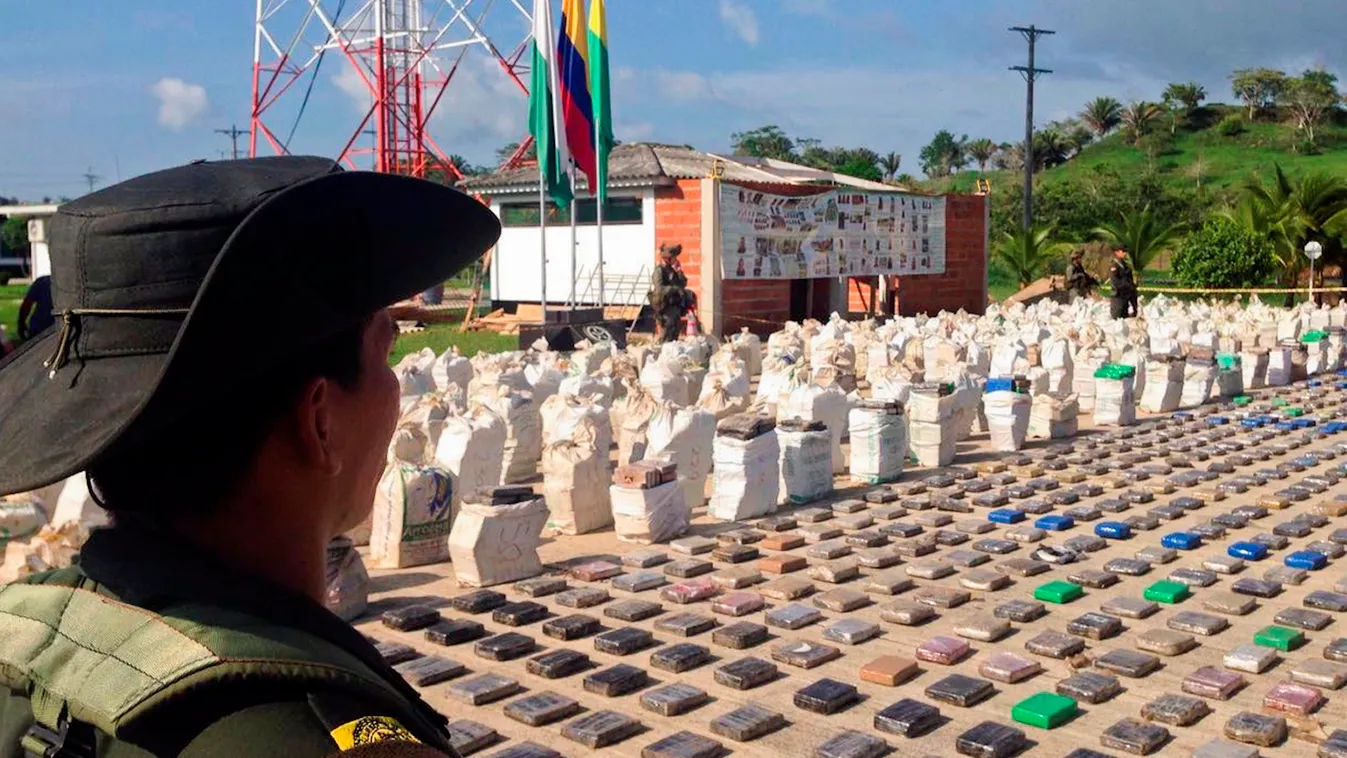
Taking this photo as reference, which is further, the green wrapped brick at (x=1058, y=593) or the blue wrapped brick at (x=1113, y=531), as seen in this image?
the blue wrapped brick at (x=1113, y=531)

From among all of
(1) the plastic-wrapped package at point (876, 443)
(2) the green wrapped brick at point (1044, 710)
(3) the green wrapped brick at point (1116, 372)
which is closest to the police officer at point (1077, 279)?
(3) the green wrapped brick at point (1116, 372)

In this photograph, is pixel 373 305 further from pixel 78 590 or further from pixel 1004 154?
pixel 1004 154

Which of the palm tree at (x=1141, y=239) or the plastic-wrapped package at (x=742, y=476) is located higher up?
the palm tree at (x=1141, y=239)

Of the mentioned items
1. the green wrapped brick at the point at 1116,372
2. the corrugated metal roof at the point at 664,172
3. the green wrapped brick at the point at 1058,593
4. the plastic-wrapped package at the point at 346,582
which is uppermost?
the corrugated metal roof at the point at 664,172

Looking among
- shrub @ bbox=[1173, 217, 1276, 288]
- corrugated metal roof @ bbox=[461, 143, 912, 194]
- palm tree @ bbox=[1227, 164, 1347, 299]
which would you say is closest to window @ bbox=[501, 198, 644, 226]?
corrugated metal roof @ bbox=[461, 143, 912, 194]

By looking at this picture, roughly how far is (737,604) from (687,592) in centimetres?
27

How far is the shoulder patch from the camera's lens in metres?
0.91

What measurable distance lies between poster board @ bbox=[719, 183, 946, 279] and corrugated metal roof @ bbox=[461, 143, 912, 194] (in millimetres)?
385

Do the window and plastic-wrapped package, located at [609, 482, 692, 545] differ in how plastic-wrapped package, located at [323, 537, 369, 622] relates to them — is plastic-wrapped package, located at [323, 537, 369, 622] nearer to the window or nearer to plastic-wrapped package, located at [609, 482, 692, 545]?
plastic-wrapped package, located at [609, 482, 692, 545]

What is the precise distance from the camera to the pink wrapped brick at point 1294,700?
4223 millimetres

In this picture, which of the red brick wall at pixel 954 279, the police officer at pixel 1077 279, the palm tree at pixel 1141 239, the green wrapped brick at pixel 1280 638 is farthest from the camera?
the palm tree at pixel 1141 239

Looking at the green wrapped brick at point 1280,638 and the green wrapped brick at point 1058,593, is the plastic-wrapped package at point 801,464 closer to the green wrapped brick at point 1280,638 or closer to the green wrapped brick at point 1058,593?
the green wrapped brick at point 1058,593

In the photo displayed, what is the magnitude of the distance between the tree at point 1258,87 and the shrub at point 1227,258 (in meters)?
44.7

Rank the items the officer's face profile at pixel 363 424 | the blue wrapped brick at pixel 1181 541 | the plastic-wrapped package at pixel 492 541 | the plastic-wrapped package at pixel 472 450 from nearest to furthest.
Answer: the officer's face profile at pixel 363 424, the plastic-wrapped package at pixel 492 541, the blue wrapped brick at pixel 1181 541, the plastic-wrapped package at pixel 472 450
